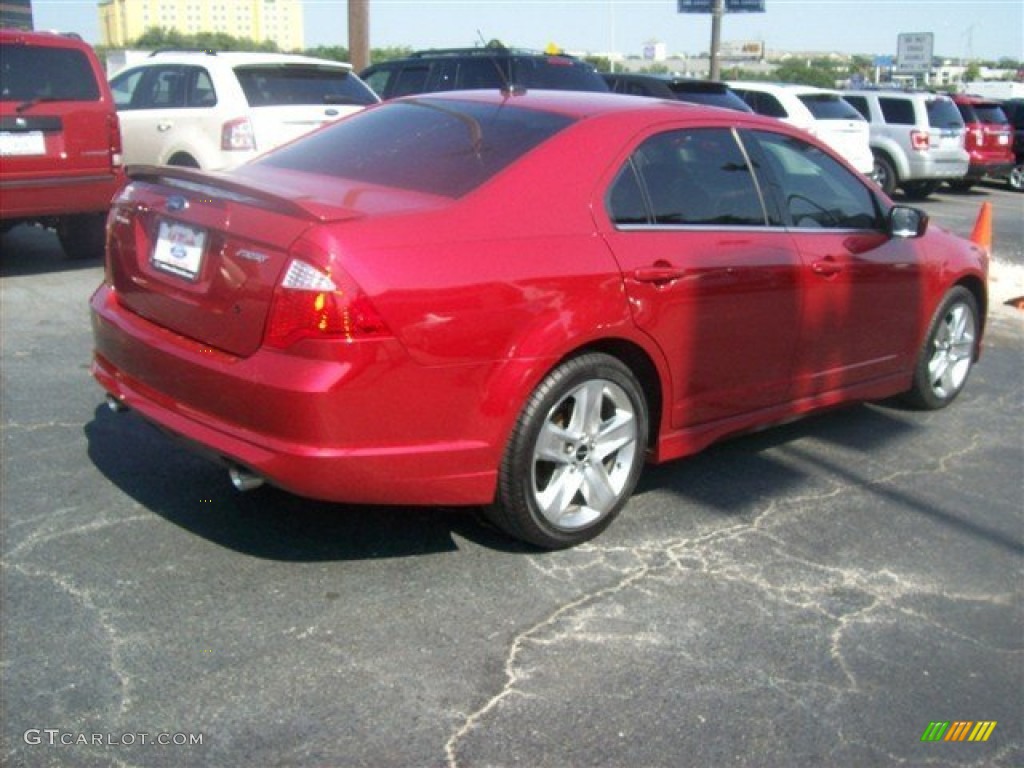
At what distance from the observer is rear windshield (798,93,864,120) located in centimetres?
1644

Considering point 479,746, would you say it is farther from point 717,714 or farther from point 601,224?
point 601,224

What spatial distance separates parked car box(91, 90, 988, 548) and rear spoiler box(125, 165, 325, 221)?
0.01 meters

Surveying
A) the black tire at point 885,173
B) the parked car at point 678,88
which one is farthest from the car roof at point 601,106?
the black tire at point 885,173

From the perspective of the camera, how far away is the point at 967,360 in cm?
629

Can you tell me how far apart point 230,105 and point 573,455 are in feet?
21.4

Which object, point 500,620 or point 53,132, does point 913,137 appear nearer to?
point 53,132

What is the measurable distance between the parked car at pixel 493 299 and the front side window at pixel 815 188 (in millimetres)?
17

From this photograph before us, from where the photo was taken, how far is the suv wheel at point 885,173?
18.8m

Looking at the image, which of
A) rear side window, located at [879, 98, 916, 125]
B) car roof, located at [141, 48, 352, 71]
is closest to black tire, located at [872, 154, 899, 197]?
rear side window, located at [879, 98, 916, 125]

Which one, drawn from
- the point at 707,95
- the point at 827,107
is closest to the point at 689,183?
the point at 707,95

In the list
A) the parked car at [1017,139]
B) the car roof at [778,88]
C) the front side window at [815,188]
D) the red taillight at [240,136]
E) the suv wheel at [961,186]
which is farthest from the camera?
the parked car at [1017,139]

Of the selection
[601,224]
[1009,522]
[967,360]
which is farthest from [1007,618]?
[967,360]

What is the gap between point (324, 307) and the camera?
3.34 metres

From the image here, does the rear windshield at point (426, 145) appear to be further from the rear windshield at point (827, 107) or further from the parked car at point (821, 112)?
the rear windshield at point (827, 107)
